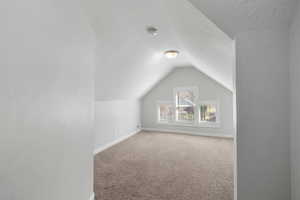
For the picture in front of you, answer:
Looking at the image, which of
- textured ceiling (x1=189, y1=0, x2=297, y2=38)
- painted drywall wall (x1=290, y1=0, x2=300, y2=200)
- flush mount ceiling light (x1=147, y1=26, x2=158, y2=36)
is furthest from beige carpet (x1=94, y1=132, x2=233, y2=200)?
flush mount ceiling light (x1=147, y1=26, x2=158, y2=36)

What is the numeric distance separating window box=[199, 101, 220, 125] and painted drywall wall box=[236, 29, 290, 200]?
3.71m

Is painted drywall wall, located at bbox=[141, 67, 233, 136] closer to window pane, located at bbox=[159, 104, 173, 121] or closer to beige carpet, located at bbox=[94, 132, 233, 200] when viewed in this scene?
window pane, located at bbox=[159, 104, 173, 121]

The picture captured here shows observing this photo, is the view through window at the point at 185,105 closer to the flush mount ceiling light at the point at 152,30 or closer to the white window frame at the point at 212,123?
the white window frame at the point at 212,123

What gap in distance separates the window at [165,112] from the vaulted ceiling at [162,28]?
2.02 metres

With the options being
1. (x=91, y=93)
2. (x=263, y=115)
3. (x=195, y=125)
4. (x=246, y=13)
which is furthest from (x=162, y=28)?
(x=195, y=125)

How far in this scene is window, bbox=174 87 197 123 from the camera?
5026 millimetres

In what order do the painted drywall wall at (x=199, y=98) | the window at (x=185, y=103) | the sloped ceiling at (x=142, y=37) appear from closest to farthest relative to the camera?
1. the sloped ceiling at (x=142, y=37)
2. the painted drywall wall at (x=199, y=98)
3. the window at (x=185, y=103)

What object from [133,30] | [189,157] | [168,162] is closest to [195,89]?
[189,157]

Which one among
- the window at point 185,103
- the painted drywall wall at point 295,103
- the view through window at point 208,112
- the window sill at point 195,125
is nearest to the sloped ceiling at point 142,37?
the painted drywall wall at point 295,103

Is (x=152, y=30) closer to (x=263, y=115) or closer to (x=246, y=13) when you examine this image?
(x=246, y=13)

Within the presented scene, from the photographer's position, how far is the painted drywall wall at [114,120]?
3395 mm

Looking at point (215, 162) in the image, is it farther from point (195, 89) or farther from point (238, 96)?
point (195, 89)

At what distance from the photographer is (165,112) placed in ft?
18.1

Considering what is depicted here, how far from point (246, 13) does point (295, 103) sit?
0.73 meters
